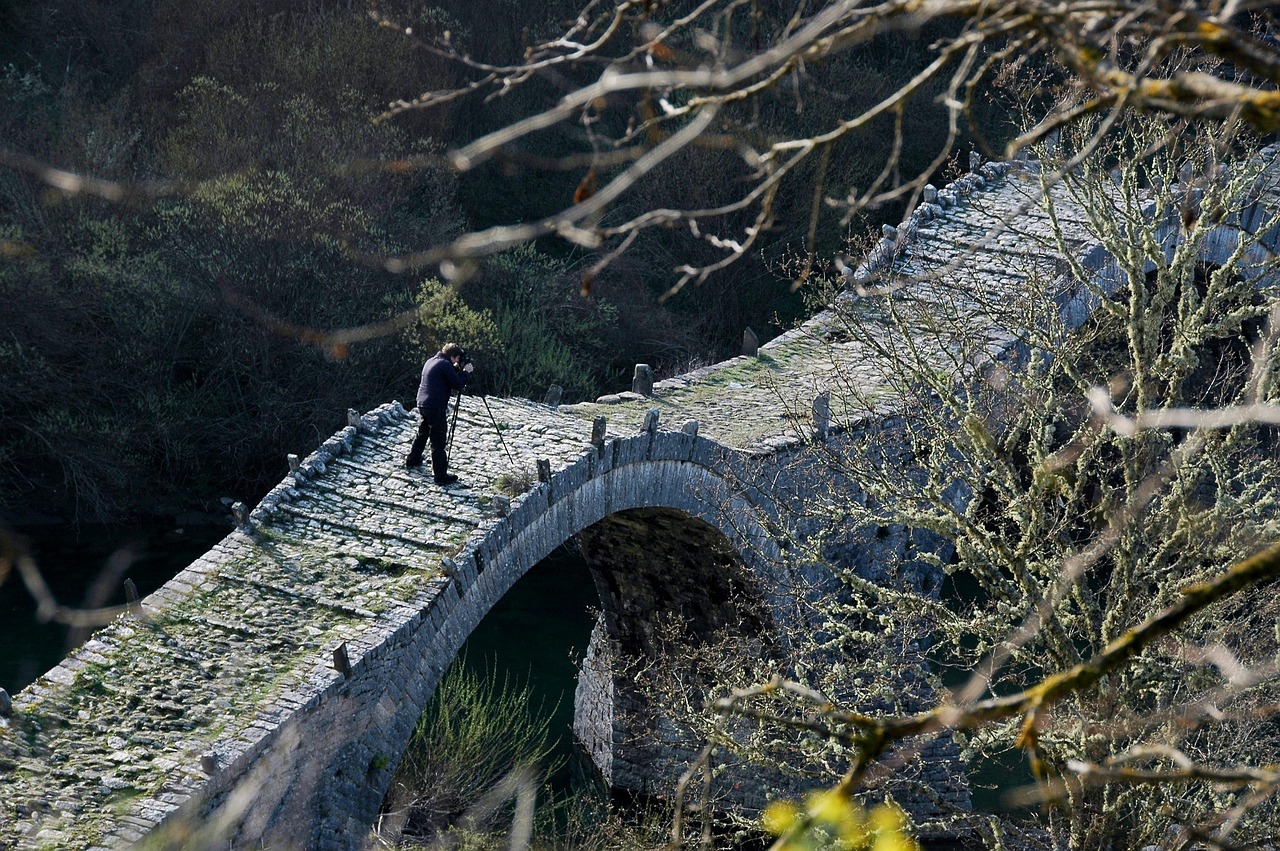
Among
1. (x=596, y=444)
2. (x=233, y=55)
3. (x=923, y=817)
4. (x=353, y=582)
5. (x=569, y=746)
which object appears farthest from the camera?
(x=233, y=55)

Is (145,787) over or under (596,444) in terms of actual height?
under

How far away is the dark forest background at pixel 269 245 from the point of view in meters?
19.9

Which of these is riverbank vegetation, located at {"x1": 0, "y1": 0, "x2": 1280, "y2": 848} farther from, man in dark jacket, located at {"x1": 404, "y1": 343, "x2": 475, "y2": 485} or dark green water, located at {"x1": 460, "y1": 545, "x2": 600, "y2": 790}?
dark green water, located at {"x1": 460, "y1": 545, "x2": 600, "y2": 790}

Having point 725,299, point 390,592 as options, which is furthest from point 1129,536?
point 725,299

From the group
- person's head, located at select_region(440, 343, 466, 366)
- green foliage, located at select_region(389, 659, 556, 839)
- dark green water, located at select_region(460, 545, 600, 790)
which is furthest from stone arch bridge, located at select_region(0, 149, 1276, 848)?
green foliage, located at select_region(389, 659, 556, 839)

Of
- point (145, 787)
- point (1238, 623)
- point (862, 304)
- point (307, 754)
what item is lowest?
point (145, 787)

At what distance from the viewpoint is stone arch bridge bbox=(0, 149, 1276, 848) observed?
8.76m

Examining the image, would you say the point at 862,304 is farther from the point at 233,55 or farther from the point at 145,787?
the point at 233,55

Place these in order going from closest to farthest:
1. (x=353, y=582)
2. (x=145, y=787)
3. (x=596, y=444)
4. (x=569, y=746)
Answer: (x=145, y=787) < (x=353, y=582) < (x=596, y=444) < (x=569, y=746)

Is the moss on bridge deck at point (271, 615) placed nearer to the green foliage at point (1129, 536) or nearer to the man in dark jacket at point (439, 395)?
the man in dark jacket at point (439, 395)

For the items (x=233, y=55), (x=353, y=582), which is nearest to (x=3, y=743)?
(x=353, y=582)

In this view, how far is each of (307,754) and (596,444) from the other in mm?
3875

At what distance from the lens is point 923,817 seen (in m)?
15.7

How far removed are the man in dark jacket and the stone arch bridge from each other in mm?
308
